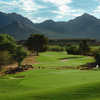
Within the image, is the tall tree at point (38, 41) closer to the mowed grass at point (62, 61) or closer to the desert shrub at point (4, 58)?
the mowed grass at point (62, 61)

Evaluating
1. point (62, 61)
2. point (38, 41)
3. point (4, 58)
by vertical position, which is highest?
point (38, 41)

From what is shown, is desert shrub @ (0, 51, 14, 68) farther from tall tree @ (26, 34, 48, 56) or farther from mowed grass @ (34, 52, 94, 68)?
tall tree @ (26, 34, 48, 56)

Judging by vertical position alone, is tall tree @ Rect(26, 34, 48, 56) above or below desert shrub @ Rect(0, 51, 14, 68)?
above

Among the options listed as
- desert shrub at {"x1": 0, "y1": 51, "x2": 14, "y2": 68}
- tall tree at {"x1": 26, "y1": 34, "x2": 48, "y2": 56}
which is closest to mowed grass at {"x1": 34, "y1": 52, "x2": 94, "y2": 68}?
desert shrub at {"x1": 0, "y1": 51, "x2": 14, "y2": 68}

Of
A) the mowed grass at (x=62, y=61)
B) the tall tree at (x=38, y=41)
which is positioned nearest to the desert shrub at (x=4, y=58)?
the mowed grass at (x=62, y=61)

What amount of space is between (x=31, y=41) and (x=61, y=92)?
5925 cm

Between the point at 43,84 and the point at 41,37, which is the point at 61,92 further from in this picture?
the point at 41,37

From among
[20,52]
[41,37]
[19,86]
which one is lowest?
[19,86]

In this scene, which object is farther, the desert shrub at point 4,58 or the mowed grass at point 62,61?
the desert shrub at point 4,58

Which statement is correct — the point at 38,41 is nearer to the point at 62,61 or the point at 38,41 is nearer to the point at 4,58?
the point at 62,61

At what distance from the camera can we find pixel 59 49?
4609 inches

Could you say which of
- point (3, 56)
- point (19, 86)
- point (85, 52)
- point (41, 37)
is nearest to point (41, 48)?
point (41, 37)

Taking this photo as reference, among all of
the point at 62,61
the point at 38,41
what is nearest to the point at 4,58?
the point at 62,61

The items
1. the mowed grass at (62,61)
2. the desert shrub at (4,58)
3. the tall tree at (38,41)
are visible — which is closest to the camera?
the mowed grass at (62,61)
